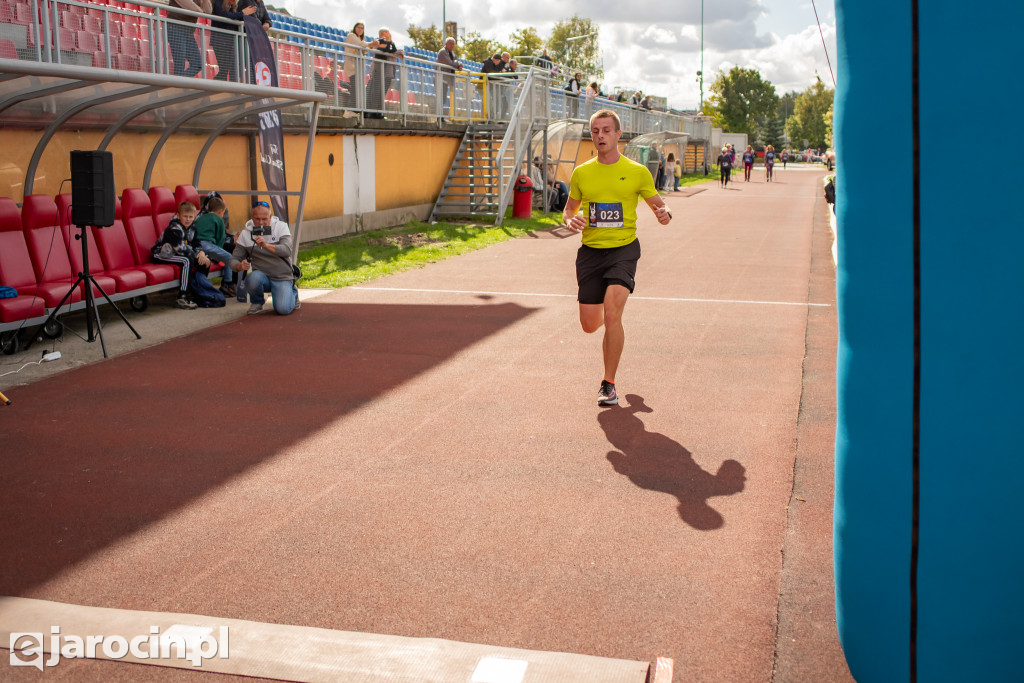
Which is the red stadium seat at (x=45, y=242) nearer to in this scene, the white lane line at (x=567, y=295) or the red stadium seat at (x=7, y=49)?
the red stadium seat at (x=7, y=49)

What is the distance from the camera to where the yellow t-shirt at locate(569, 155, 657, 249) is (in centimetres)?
702

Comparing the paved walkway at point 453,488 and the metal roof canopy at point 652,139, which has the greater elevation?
the metal roof canopy at point 652,139

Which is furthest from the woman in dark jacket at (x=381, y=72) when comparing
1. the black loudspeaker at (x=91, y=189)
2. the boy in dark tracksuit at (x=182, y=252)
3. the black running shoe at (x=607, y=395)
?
the black running shoe at (x=607, y=395)

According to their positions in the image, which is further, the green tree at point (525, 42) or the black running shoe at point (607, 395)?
the green tree at point (525, 42)

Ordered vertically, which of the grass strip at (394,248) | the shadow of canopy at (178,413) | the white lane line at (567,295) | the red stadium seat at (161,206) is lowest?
the shadow of canopy at (178,413)

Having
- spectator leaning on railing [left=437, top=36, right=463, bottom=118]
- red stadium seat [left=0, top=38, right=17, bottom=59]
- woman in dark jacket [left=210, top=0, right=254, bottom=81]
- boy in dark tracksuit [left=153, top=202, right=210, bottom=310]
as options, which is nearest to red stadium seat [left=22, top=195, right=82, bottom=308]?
boy in dark tracksuit [left=153, top=202, right=210, bottom=310]

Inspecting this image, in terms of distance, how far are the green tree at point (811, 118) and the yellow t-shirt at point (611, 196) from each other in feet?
442

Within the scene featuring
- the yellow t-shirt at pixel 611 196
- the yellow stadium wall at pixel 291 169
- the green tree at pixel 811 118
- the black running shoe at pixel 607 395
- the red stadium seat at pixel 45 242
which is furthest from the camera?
the green tree at pixel 811 118

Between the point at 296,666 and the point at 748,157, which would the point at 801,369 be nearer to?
the point at 296,666

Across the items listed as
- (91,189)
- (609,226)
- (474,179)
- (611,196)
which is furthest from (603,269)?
(474,179)

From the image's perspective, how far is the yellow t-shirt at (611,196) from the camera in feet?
23.0

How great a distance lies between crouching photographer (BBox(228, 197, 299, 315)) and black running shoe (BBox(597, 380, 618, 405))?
5.02 metres

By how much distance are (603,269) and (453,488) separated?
2372mm

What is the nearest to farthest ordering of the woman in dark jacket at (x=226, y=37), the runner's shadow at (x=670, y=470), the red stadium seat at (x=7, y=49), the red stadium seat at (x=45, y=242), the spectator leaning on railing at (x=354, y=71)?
1. the runner's shadow at (x=670, y=470)
2. the red stadium seat at (x=45, y=242)
3. the red stadium seat at (x=7, y=49)
4. the woman in dark jacket at (x=226, y=37)
5. the spectator leaning on railing at (x=354, y=71)
